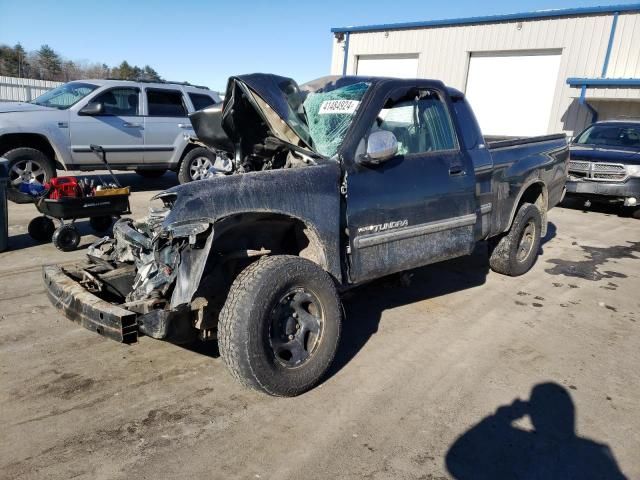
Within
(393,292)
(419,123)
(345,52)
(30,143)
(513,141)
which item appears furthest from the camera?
(345,52)

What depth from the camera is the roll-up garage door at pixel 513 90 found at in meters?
17.6

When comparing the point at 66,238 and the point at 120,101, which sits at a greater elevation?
Answer: the point at 120,101

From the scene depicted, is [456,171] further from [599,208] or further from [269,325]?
[599,208]

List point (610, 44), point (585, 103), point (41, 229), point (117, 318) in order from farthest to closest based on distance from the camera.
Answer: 1. point (585, 103)
2. point (610, 44)
3. point (41, 229)
4. point (117, 318)

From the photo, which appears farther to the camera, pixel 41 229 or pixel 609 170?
pixel 609 170

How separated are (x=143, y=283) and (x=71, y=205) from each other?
9.79ft

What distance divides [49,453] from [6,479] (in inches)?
8.8

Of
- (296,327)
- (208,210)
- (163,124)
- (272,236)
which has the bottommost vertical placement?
(296,327)

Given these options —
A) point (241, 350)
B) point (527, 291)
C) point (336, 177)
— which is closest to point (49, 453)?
point (241, 350)

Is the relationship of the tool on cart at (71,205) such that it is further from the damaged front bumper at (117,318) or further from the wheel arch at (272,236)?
the wheel arch at (272,236)

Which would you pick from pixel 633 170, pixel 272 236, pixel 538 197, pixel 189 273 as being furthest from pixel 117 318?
pixel 633 170

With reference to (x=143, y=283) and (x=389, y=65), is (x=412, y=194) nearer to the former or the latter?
(x=143, y=283)

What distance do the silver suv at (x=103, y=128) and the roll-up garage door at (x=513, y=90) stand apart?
12.0m

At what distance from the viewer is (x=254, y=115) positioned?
4.34m
